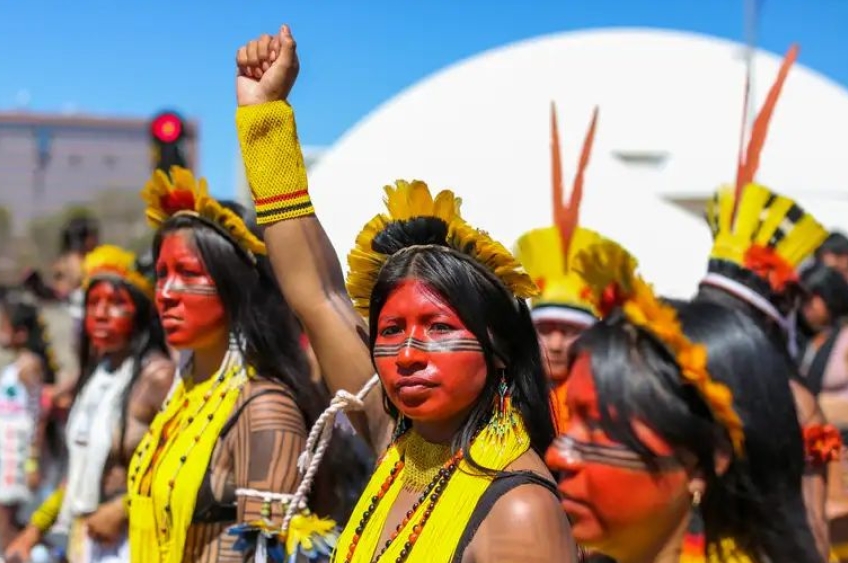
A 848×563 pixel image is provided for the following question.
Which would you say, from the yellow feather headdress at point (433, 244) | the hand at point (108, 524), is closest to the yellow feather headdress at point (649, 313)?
the yellow feather headdress at point (433, 244)

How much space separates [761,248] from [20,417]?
5.22 meters

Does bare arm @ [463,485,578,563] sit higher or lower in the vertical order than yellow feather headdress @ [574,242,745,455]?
lower

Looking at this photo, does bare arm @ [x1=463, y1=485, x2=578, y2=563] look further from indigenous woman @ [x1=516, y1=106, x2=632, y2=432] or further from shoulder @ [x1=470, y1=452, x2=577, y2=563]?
indigenous woman @ [x1=516, y1=106, x2=632, y2=432]

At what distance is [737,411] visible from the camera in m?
1.97

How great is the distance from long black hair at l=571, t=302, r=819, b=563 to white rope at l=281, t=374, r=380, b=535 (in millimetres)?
1194

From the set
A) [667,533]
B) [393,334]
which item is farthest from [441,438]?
[667,533]

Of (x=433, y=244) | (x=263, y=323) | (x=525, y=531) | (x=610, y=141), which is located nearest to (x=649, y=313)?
(x=525, y=531)

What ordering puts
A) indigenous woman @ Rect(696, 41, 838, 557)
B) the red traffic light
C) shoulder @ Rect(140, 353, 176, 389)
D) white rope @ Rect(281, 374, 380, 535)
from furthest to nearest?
the red traffic light → shoulder @ Rect(140, 353, 176, 389) → indigenous woman @ Rect(696, 41, 838, 557) → white rope @ Rect(281, 374, 380, 535)

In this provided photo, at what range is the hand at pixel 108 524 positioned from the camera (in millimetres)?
4711

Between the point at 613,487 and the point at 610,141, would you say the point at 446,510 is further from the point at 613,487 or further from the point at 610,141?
the point at 610,141

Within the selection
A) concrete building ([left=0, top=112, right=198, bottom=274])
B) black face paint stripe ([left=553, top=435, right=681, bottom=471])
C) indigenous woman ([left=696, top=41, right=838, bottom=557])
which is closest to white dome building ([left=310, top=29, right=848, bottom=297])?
indigenous woman ([left=696, top=41, right=838, bottom=557])

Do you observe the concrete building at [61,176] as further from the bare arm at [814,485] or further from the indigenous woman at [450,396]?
the indigenous woman at [450,396]

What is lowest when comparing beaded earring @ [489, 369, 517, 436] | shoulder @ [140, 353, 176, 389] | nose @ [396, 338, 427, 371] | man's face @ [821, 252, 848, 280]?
shoulder @ [140, 353, 176, 389]

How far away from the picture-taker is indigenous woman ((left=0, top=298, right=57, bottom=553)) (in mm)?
7434
